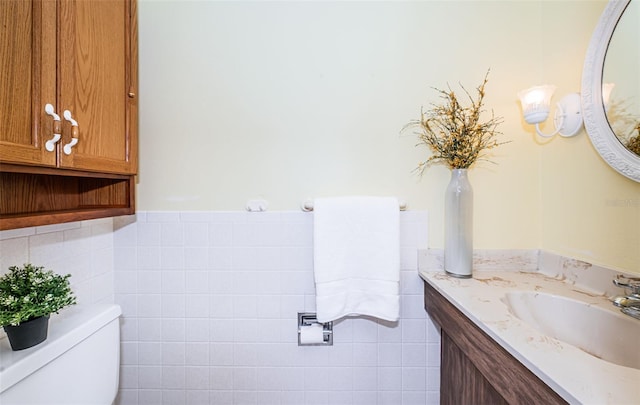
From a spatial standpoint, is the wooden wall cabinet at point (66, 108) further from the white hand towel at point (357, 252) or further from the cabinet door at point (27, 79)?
the white hand towel at point (357, 252)

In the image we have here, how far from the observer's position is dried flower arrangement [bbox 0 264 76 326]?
61 centimetres

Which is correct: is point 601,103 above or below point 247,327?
above

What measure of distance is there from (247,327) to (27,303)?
649 mm

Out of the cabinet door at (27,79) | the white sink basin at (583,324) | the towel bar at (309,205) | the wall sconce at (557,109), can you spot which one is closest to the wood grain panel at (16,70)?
the cabinet door at (27,79)

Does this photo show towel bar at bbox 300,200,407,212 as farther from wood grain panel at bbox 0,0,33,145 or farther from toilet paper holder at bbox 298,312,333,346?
wood grain panel at bbox 0,0,33,145

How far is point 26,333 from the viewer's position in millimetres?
651

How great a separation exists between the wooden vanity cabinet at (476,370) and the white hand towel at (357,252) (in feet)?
0.65

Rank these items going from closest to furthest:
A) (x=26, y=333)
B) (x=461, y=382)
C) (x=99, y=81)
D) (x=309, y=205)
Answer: (x=26, y=333)
(x=99, y=81)
(x=461, y=382)
(x=309, y=205)

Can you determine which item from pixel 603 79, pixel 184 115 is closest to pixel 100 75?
pixel 184 115

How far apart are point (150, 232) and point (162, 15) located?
871mm

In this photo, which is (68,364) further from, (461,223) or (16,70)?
(461,223)

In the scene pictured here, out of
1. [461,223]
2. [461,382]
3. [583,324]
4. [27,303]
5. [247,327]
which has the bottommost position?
[461,382]

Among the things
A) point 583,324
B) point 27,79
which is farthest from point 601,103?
point 27,79

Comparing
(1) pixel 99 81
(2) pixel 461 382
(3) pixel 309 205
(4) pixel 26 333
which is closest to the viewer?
(4) pixel 26 333
